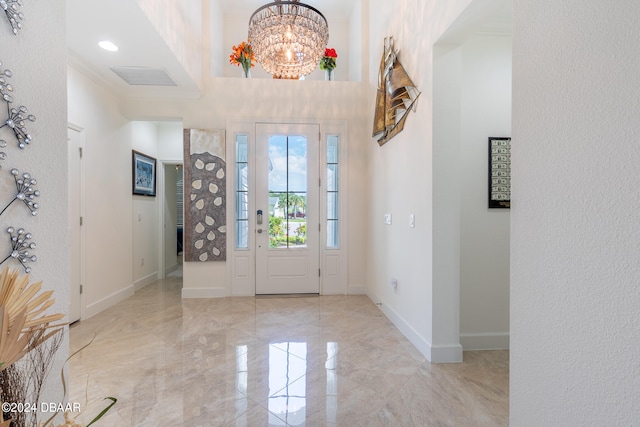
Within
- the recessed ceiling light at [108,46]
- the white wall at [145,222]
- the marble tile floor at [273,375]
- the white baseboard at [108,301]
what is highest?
the recessed ceiling light at [108,46]

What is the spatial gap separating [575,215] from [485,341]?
1874 mm

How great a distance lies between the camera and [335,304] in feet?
12.3

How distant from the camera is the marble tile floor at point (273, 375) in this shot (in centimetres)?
174

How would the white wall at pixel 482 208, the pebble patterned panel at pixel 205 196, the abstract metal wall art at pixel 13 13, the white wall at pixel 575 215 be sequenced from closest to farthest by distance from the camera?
the white wall at pixel 575 215 < the abstract metal wall art at pixel 13 13 < the white wall at pixel 482 208 < the pebble patterned panel at pixel 205 196

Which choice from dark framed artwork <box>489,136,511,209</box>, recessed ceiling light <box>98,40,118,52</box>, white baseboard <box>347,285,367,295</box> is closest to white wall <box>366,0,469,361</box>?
white baseboard <box>347,285,367,295</box>

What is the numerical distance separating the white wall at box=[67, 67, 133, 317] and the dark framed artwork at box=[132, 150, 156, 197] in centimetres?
15

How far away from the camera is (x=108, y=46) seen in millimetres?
2723

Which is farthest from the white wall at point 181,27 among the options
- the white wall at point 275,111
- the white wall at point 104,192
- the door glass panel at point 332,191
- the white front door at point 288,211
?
the door glass panel at point 332,191

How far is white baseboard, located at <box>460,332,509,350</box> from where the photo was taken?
8.37ft

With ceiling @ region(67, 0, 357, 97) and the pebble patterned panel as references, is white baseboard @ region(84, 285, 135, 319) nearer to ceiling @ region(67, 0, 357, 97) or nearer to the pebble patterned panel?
the pebble patterned panel

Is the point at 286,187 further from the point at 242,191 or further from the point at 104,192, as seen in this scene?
the point at 104,192

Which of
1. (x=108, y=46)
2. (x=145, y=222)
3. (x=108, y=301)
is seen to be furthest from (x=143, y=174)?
(x=108, y=46)

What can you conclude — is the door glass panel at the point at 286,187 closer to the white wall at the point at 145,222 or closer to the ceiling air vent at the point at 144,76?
the ceiling air vent at the point at 144,76

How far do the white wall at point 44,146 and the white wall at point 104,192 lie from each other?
2147 millimetres
